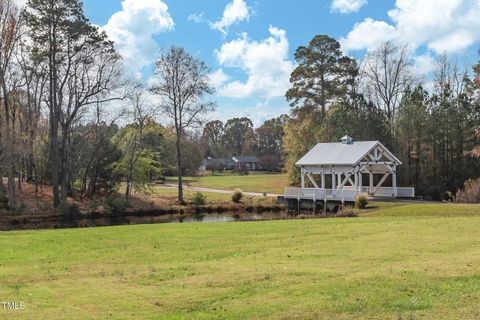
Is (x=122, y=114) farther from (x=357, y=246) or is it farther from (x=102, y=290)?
(x=102, y=290)

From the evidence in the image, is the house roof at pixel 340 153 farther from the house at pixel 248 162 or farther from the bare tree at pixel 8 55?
the house at pixel 248 162

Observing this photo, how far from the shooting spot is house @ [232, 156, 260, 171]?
119 meters

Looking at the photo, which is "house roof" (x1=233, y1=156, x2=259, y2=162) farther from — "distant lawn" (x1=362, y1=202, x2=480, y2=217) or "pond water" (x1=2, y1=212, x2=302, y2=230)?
"distant lawn" (x1=362, y1=202, x2=480, y2=217)

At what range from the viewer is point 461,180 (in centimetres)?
4656

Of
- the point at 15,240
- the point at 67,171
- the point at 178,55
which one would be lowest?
the point at 15,240

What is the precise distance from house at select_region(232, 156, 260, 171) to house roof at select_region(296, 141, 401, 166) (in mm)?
75740

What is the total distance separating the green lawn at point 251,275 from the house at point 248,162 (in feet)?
330

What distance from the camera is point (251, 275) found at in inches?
395

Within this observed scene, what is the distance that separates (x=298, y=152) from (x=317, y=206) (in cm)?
1450

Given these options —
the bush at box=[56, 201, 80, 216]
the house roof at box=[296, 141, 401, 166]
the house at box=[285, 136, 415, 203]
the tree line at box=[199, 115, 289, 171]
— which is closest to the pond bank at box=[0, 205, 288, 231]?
the bush at box=[56, 201, 80, 216]

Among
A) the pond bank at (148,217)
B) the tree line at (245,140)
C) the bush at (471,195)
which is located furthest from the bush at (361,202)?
the tree line at (245,140)

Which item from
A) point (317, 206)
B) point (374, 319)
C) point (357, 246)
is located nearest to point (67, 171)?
point (317, 206)

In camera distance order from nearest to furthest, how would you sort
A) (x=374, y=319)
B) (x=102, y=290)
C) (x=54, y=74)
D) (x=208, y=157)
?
(x=374, y=319) → (x=102, y=290) → (x=54, y=74) → (x=208, y=157)

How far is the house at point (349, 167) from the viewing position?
38131 millimetres
